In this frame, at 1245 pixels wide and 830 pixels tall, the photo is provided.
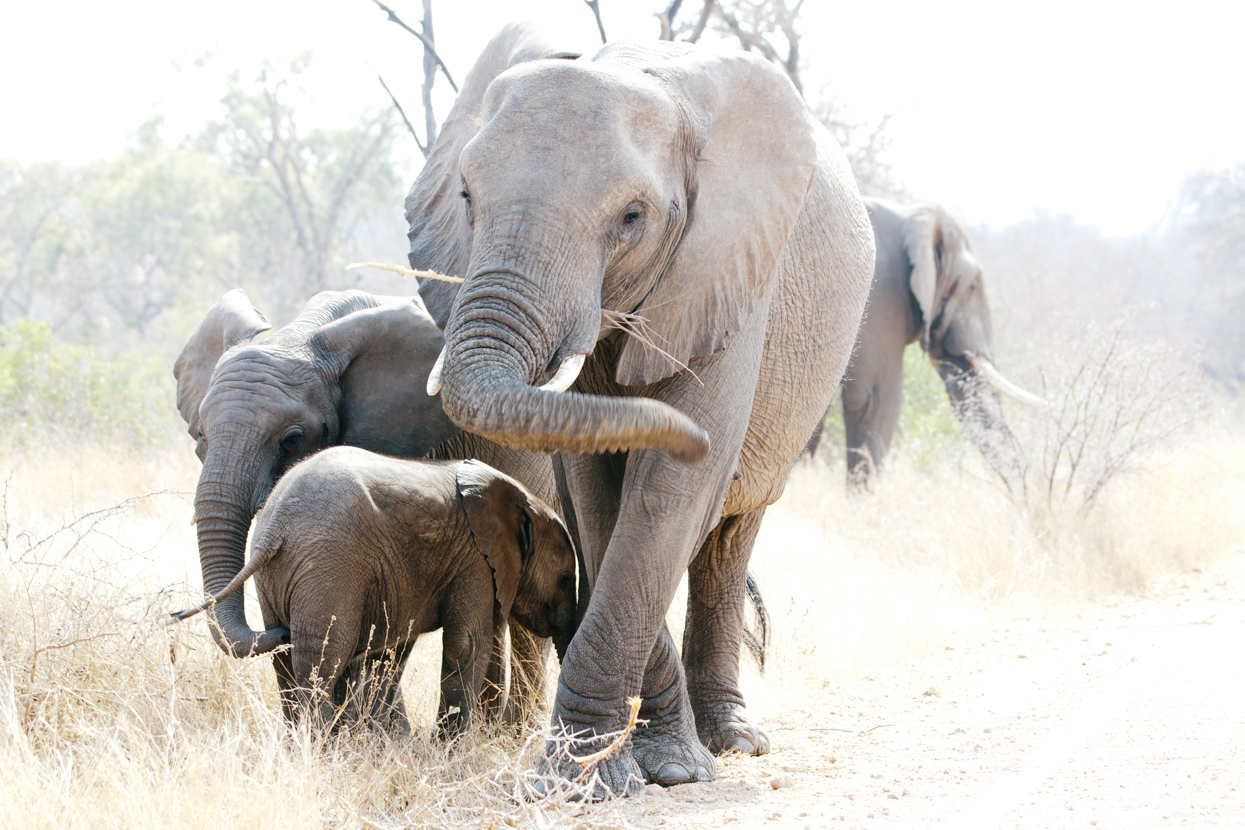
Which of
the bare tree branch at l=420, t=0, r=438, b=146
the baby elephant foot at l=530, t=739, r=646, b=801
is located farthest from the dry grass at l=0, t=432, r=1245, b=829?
the bare tree branch at l=420, t=0, r=438, b=146

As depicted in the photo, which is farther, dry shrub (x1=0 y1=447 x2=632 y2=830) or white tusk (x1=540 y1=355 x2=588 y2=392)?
dry shrub (x1=0 y1=447 x2=632 y2=830)

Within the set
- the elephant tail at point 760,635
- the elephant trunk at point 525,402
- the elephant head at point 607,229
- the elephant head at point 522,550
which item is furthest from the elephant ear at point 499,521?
the elephant trunk at point 525,402

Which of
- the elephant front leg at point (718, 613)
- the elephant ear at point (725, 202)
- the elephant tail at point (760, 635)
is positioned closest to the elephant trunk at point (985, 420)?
the elephant tail at point (760, 635)

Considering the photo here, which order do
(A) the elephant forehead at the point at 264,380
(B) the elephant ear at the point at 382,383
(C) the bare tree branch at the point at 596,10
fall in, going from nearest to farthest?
(A) the elephant forehead at the point at 264,380 < (B) the elephant ear at the point at 382,383 < (C) the bare tree branch at the point at 596,10

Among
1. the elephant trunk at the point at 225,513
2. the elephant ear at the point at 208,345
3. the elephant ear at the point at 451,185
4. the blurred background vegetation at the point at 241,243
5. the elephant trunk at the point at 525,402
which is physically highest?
the elephant ear at the point at 451,185

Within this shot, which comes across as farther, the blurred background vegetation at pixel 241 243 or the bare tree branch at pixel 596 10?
the blurred background vegetation at pixel 241 243

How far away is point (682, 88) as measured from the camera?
3545 millimetres

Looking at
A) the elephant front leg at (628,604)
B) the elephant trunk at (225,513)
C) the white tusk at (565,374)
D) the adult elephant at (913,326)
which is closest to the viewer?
the white tusk at (565,374)

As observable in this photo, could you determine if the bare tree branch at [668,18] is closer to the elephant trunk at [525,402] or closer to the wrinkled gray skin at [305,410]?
the wrinkled gray skin at [305,410]

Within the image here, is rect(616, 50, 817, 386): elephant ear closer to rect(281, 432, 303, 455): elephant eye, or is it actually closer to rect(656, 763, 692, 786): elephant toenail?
rect(656, 763, 692, 786): elephant toenail

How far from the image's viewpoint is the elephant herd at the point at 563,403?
10.2 feet

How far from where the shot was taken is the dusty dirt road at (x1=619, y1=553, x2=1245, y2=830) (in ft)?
11.2

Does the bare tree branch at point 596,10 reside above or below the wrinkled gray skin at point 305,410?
above

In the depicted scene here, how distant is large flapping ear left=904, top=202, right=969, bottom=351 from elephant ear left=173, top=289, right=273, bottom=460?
6.21 metres
